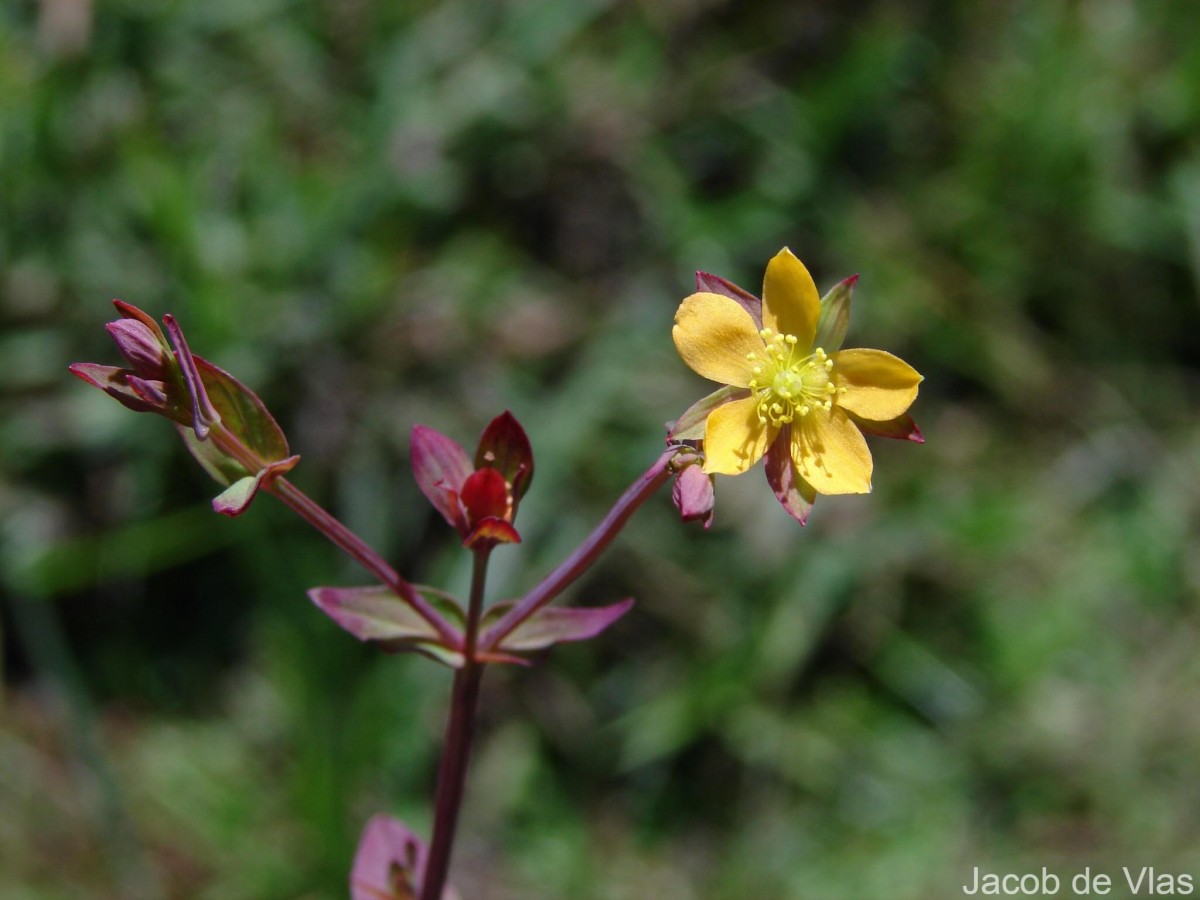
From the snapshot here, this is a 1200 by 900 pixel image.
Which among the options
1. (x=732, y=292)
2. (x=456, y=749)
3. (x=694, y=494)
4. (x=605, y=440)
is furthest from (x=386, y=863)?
(x=605, y=440)

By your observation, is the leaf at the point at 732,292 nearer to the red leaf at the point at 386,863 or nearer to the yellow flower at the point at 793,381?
the yellow flower at the point at 793,381

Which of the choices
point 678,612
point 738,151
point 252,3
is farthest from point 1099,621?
point 252,3

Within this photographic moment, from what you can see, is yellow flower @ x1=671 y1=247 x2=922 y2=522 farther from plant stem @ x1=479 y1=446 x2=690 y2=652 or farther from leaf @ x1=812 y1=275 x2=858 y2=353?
plant stem @ x1=479 y1=446 x2=690 y2=652

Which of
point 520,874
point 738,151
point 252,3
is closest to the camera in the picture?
point 520,874

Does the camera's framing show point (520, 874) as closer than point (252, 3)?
Yes

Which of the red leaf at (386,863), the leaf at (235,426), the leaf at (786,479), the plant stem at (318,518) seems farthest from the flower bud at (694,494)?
the red leaf at (386,863)

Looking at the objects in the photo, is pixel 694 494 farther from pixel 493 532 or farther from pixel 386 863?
pixel 386 863

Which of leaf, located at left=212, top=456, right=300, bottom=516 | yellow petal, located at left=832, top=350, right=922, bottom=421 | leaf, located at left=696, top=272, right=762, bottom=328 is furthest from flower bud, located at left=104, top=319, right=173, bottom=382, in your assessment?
yellow petal, located at left=832, top=350, right=922, bottom=421

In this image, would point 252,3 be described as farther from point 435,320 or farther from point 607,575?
point 607,575
